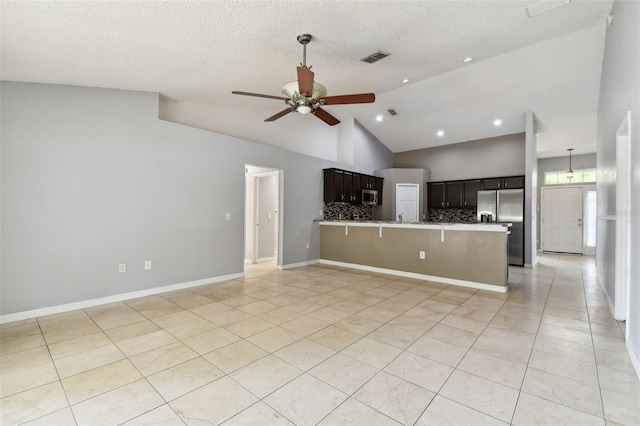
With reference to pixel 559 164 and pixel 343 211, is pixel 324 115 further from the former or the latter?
pixel 559 164

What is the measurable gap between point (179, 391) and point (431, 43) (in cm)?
410

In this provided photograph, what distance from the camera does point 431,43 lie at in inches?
130

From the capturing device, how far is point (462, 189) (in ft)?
24.9

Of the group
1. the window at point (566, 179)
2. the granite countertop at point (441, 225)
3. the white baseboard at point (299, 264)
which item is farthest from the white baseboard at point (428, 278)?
the window at point (566, 179)

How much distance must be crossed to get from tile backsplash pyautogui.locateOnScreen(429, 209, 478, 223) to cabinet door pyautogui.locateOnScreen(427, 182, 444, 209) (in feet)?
0.67

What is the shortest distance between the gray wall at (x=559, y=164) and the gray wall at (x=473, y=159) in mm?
2896

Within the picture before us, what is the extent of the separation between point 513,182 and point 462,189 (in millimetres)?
1166

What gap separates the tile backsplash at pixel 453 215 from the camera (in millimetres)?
7550

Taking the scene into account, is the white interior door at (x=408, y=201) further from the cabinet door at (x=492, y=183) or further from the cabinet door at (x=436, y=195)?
the cabinet door at (x=492, y=183)

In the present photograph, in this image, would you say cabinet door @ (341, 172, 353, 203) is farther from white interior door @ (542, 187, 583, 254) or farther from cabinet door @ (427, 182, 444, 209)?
white interior door @ (542, 187, 583, 254)

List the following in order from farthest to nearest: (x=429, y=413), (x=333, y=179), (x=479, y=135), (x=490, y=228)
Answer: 1. (x=479, y=135)
2. (x=333, y=179)
3. (x=490, y=228)
4. (x=429, y=413)

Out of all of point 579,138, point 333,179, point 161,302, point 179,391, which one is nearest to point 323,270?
point 333,179

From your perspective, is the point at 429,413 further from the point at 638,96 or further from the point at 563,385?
the point at 638,96

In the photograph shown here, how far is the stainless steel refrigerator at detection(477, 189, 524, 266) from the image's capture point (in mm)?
6430
